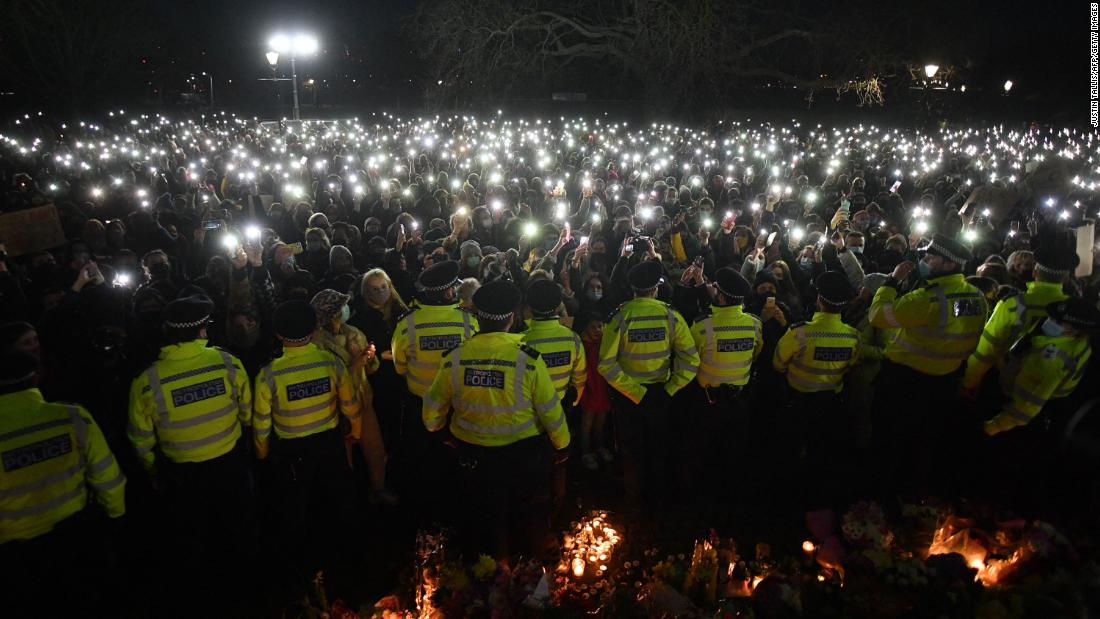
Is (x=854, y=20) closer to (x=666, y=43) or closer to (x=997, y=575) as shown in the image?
(x=666, y=43)

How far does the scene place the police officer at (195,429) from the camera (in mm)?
3693

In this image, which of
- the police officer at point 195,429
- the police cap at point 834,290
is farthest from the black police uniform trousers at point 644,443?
the police officer at point 195,429

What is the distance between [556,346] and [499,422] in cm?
77

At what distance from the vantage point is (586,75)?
3825 centimetres

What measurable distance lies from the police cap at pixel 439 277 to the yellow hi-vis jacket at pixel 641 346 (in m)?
1.22

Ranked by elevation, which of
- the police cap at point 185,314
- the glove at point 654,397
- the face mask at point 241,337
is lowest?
the glove at point 654,397

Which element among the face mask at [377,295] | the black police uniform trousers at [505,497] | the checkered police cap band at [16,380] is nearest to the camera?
the checkered police cap band at [16,380]

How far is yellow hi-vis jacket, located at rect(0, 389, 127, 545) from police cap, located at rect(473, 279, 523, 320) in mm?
2201

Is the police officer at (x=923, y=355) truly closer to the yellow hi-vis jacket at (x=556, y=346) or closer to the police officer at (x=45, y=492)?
the yellow hi-vis jacket at (x=556, y=346)

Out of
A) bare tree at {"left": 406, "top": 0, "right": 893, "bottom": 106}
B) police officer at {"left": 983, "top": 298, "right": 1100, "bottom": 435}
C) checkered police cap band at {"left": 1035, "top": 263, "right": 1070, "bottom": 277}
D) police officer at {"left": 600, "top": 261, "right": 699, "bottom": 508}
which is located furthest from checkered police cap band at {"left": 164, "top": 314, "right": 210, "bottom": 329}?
bare tree at {"left": 406, "top": 0, "right": 893, "bottom": 106}

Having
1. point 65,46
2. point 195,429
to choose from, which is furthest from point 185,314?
point 65,46

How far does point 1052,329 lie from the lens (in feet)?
14.1

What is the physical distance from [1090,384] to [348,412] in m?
5.66

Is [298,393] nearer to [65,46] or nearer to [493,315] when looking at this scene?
[493,315]
